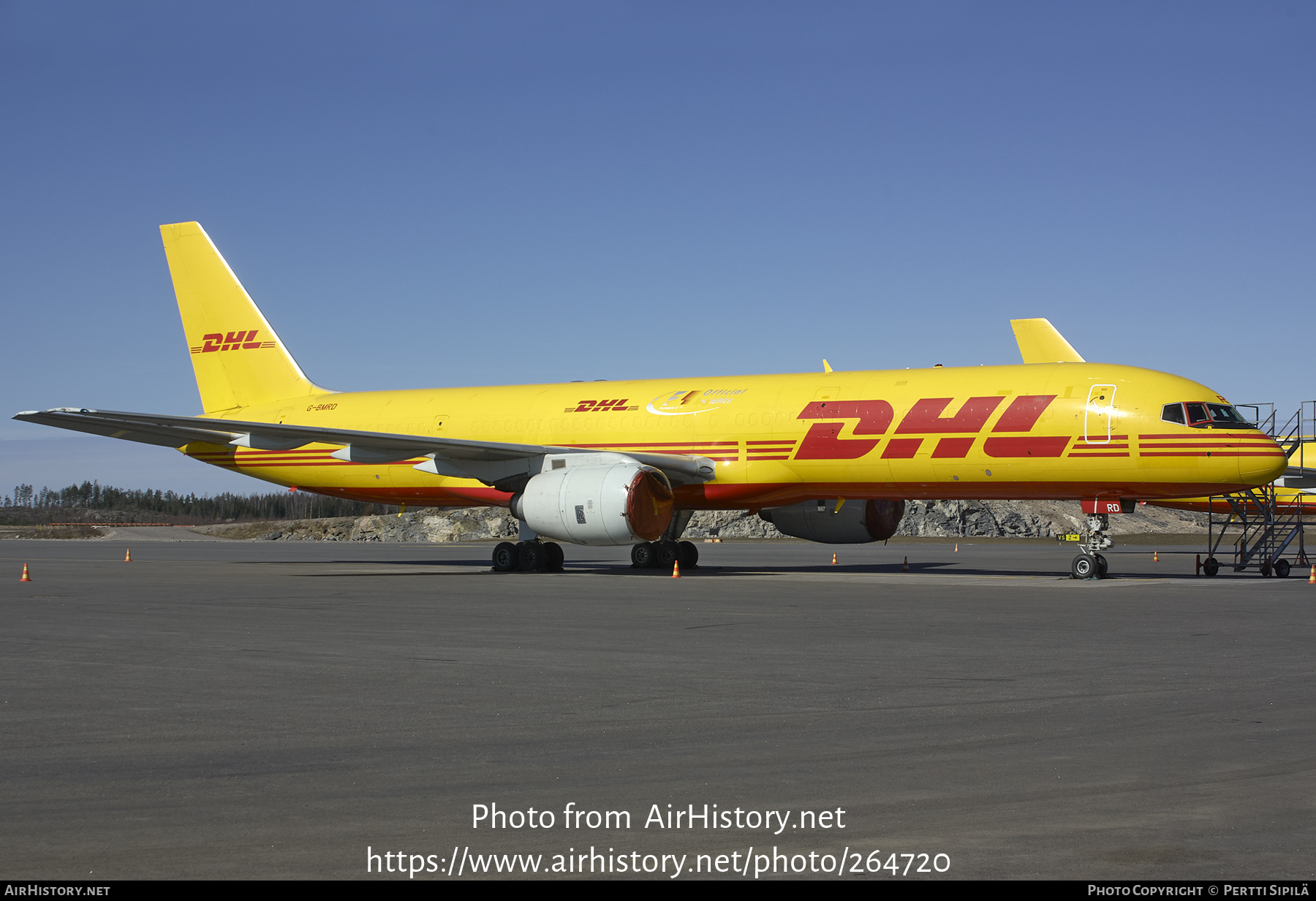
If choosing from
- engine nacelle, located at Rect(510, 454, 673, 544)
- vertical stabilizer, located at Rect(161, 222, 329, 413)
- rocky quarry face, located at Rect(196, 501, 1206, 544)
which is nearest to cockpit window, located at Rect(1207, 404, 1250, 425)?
engine nacelle, located at Rect(510, 454, 673, 544)

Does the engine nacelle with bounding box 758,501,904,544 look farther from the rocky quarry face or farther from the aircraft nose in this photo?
the rocky quarry face

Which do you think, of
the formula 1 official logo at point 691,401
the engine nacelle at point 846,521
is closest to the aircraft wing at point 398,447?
the formula 1 official logo at point 691,401

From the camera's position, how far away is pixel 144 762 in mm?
6281

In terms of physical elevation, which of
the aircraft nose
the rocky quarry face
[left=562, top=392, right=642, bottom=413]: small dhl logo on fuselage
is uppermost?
[left=562, top=392, right=642, bottom=413]: small dhl logo on fuselage

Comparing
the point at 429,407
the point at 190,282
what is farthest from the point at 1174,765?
the point at 190,282

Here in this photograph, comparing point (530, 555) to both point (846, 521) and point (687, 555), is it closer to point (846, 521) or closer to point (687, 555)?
point (687, 555)

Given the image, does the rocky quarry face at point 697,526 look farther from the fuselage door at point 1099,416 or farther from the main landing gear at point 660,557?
the fuselage door at point 1099,416

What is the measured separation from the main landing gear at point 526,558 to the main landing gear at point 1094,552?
10.7 meters

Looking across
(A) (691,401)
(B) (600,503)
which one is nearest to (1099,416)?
(A) (691,401)

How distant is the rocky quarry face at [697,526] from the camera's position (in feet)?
224

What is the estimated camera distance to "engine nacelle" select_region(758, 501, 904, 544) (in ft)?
92.4

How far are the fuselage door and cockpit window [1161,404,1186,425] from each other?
874 mm

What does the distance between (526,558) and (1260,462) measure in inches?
576

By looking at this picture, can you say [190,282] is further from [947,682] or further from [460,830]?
[460,830]
